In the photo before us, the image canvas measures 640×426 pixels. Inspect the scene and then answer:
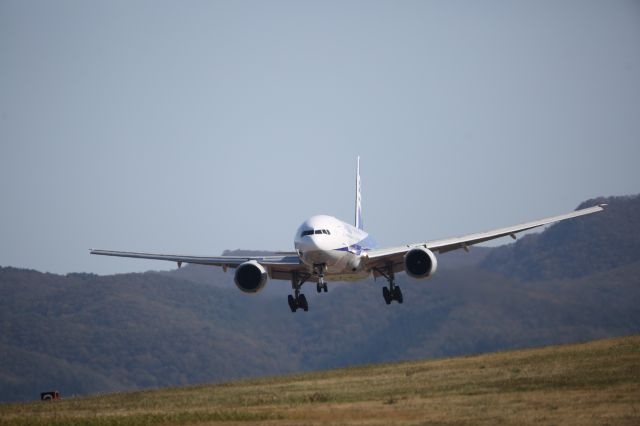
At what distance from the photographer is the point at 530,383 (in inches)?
1484

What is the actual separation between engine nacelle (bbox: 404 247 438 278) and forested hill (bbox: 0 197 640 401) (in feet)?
59.4

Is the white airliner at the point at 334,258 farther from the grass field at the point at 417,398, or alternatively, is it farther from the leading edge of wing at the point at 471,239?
the grass field at the point at 417,398

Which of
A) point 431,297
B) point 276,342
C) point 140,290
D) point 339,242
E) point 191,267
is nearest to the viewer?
point 339,242

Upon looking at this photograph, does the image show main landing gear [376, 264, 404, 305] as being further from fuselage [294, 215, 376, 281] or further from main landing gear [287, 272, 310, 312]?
main landing gear [287, 272, 310, 312]

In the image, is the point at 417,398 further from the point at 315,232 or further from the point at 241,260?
the point at 241,260

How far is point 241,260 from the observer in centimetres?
5234

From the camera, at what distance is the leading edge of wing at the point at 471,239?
164 ft

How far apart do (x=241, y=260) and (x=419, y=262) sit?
30.6 feet

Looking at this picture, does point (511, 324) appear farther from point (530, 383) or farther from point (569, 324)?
point (530, 383)

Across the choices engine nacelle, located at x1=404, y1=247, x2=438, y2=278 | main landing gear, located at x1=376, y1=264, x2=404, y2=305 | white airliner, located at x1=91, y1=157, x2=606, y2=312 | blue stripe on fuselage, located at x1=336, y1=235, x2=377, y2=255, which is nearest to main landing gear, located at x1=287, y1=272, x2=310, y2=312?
white airliner, located at x1=91, y1=157, x2=606, y2=312

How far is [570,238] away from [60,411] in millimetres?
86407

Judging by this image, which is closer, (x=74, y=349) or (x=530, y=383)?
(x=530, y=383)

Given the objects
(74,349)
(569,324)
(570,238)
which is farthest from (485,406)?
(74,349)

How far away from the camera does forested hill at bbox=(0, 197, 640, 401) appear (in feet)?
261
